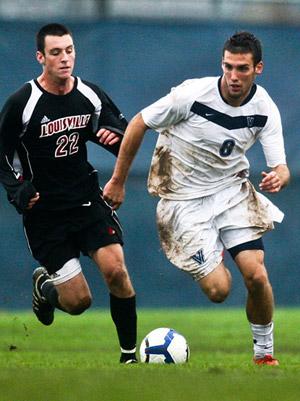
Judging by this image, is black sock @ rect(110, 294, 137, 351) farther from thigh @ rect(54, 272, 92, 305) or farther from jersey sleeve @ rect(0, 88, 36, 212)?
jersey sleeve @ rect(0, 88, 36, 212)

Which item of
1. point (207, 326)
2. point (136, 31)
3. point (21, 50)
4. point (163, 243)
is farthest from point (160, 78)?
point (163, 243)

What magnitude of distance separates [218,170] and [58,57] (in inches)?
54.2

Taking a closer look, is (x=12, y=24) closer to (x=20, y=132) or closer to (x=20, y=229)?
(x=20, y=229)

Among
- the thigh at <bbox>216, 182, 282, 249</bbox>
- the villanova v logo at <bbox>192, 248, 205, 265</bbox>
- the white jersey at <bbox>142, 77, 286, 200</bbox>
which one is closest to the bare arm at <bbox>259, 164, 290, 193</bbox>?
the white jersey at <bbox>142, 77, 286, 200</bbox>

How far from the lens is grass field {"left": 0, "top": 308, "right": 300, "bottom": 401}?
6.13 metres

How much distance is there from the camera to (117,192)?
9.12 meters

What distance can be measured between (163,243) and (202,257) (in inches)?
17.1

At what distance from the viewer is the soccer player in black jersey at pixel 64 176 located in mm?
9531

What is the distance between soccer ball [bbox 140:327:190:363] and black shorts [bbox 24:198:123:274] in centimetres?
73

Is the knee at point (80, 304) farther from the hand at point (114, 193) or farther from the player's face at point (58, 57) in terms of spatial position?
the player's face at point (58, 57)

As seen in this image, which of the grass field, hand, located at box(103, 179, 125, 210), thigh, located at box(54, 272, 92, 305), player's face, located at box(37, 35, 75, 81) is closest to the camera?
the grass field

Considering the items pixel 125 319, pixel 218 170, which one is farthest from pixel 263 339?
pixel 218 170

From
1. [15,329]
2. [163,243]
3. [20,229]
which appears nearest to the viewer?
[163,243]

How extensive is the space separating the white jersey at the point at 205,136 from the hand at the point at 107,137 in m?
0.31
